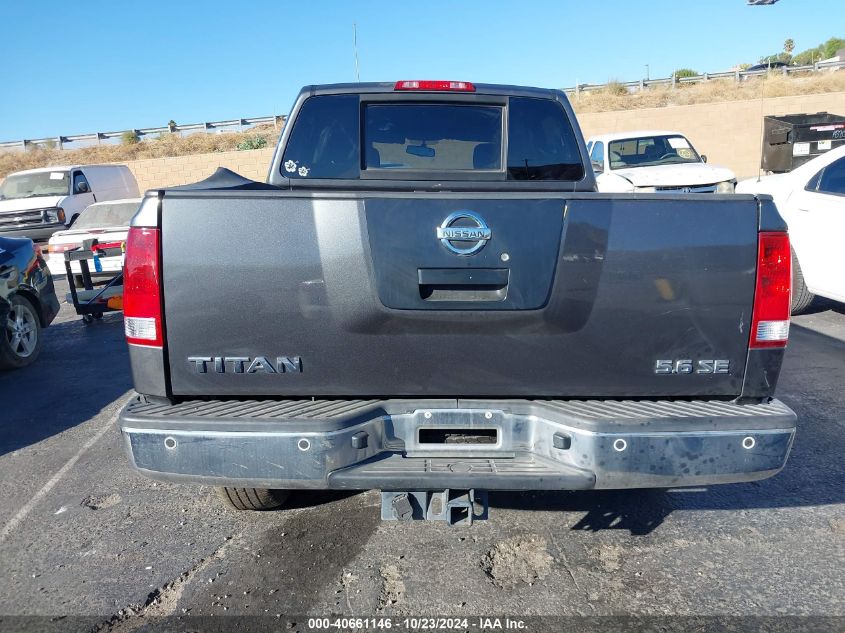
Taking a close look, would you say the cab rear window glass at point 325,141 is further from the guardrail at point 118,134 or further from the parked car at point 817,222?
the guardrail at point 118,134

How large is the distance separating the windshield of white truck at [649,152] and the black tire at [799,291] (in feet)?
17.8

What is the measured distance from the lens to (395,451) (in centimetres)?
252

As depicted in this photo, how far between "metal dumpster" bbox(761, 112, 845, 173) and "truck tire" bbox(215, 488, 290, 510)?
619 inches

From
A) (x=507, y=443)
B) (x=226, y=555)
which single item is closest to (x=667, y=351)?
(x=507, y=443)

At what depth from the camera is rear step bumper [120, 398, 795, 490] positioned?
237 cm

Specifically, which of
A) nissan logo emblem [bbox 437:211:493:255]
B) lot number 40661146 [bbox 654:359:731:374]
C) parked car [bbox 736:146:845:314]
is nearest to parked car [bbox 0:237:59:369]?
nissan logo emblem [bbox 437:211:493:255]

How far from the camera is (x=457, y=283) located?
243cm

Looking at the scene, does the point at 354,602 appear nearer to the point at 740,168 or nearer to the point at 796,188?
the point at 796,188

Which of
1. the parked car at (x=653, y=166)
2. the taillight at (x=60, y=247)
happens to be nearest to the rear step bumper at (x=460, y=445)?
the taillight at (x=60, y=247)

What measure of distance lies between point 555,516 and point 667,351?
1.32 meters

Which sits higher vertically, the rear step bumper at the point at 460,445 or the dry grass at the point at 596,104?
the dry grass at the point at 596,104

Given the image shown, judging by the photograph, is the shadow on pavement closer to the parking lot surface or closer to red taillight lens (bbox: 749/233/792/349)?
the parking lot surface

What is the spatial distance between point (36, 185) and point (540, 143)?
52.2 feet

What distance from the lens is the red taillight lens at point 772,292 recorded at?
2.45 metres
